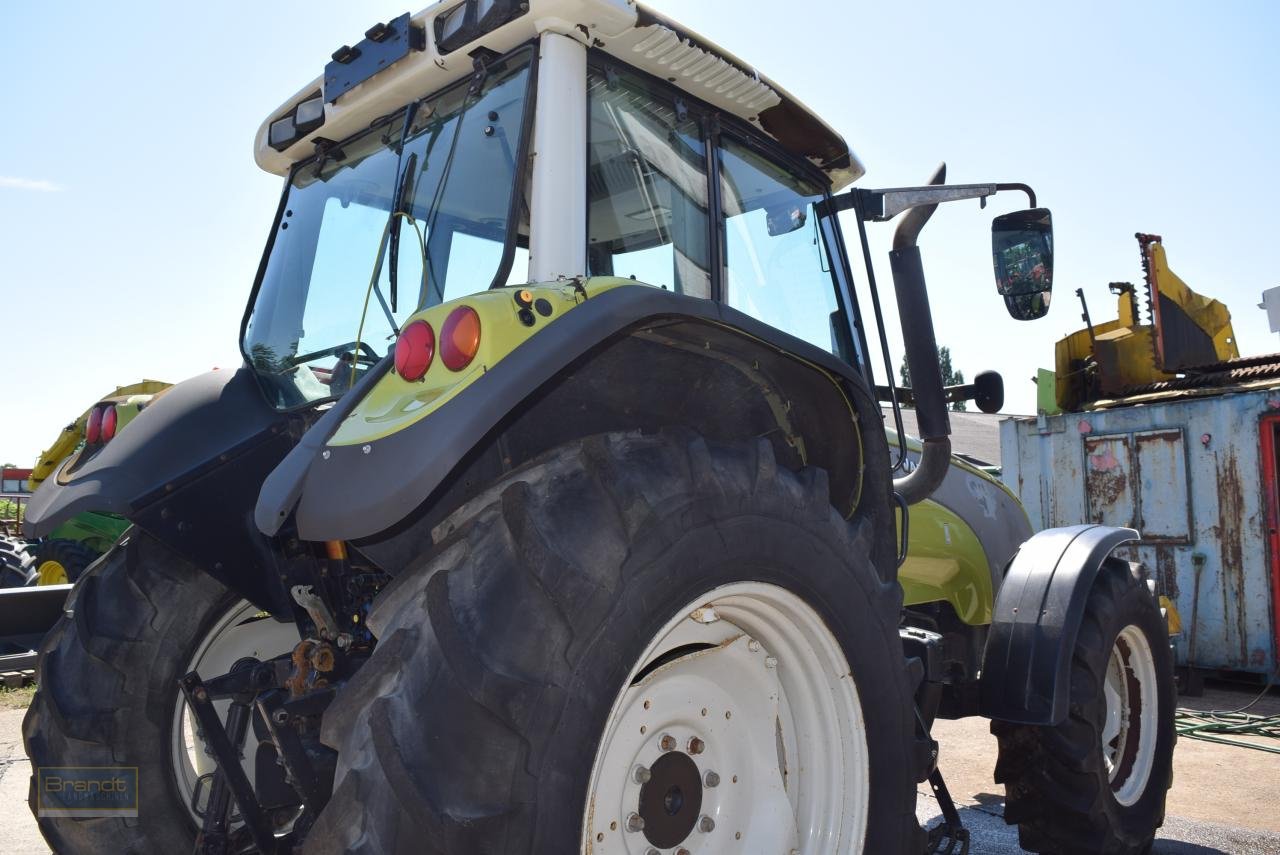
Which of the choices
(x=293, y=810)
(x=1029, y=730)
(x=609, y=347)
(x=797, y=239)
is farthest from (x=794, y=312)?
(x=293, y=810)

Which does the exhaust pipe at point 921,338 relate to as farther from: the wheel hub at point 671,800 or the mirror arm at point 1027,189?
A: the wheel hub at point 671,800

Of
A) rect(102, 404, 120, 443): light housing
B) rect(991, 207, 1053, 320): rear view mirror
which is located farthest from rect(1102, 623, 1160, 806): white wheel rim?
rect(102, 404, 120, 443): light housing

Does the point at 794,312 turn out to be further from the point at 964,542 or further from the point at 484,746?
the point at 484,746

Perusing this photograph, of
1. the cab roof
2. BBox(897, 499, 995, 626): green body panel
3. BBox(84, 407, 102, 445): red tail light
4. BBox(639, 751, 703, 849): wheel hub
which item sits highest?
the cab roof

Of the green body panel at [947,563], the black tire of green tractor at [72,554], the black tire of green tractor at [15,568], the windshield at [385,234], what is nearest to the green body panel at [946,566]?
the green body panel at [947,563]

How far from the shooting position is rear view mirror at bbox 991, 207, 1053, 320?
2.85 meters

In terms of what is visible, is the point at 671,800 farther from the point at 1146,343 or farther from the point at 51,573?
the point at 51,573

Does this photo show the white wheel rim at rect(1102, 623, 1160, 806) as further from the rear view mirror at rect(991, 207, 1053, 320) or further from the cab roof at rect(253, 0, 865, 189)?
the cab roof at rect(253, 0, 865, 189)

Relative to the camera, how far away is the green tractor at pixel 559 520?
163 cm

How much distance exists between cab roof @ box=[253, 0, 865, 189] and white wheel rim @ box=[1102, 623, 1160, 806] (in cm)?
219

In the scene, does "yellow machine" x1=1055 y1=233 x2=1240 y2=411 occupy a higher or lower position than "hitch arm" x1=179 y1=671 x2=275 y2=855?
higher

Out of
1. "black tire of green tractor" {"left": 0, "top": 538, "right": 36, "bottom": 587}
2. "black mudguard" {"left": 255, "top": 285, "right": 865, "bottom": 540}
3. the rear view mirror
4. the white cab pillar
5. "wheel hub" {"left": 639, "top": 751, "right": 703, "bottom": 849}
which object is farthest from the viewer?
"black tire of green tractor" {"left": 0, "top": 538, "right": 36, "bottom": 587}

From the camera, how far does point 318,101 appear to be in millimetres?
3002

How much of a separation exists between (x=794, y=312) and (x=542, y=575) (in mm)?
1760
